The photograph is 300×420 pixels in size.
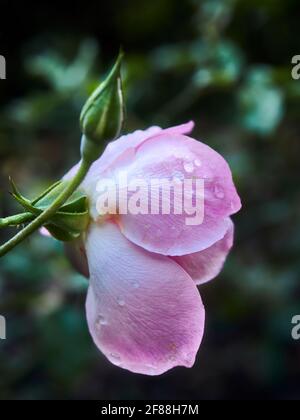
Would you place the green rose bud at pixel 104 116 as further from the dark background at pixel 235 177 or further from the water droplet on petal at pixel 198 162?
the dark background at pixel 235 177

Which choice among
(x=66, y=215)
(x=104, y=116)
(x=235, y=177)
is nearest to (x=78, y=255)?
(x=66, y=215)

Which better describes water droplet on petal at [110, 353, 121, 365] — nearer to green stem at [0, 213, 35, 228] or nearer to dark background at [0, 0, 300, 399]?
green stem at [0, 213, 35, 228]

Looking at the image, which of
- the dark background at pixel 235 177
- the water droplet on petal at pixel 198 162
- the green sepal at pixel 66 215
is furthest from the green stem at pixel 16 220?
the dark background at pixel 235 177

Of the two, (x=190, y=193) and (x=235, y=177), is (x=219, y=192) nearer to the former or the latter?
(x=190, y=193)

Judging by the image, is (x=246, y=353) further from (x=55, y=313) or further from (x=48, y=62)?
(x=48, y=62)

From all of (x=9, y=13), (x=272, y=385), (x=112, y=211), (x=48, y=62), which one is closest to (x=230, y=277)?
(x=272, y=385)

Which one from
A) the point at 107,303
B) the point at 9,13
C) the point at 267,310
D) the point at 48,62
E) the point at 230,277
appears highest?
the point at 107,303
